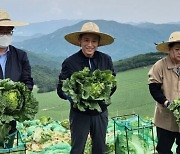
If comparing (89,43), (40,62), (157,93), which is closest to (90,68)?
(89,43)

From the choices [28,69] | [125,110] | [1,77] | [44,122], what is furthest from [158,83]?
[125,110]

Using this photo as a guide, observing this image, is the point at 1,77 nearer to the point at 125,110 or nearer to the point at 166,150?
the point at 166,150

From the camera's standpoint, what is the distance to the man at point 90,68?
3684mm

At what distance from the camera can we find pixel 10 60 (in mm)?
3586

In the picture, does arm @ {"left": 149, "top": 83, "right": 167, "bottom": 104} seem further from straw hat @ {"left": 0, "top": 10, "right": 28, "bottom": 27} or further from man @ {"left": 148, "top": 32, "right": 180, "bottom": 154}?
straw hat @ {"left": 0, "top": 10, "right": 28, "bottom": 27}

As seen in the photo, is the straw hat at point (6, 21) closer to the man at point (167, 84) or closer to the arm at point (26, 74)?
the arm at point (26, 74)

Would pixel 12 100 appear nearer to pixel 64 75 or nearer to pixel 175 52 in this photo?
pixel 64 75

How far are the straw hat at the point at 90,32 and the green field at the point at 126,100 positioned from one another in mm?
5634

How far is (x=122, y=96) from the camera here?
1239 cm

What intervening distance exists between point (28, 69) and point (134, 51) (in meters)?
75.9

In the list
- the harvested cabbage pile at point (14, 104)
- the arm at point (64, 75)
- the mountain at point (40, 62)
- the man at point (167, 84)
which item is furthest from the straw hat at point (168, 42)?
the mountain at point (40, 62)

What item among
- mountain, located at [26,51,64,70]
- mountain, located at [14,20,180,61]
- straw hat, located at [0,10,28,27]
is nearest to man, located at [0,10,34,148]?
straw hat, located at [0,10,28,27]

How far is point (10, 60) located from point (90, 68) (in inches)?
32.3

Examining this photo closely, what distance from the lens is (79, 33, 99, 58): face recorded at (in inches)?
144
